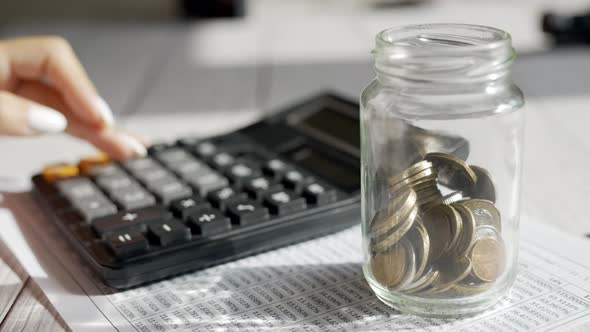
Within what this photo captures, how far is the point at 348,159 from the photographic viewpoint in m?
0.52

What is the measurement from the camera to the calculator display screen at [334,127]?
1.80 ft

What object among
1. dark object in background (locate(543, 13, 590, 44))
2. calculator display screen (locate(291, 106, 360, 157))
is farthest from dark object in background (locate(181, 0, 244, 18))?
calculator display screen (locate(291, 106, 360, 157))

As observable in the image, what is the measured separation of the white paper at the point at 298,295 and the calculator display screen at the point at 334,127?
0.10 m

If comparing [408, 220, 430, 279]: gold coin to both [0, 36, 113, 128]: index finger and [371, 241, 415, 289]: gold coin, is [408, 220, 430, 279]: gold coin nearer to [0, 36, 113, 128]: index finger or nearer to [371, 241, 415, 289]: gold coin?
[371, 241, 415, 289]: gold coin

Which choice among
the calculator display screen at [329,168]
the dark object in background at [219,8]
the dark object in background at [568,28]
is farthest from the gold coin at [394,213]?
the dark object in background at [219,8]

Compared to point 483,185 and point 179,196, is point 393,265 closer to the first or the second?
point 483,185

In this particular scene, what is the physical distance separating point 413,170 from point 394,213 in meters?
0.02

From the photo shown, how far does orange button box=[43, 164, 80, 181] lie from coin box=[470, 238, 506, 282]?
31 cm

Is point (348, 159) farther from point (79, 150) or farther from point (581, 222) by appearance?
point (79, 150)

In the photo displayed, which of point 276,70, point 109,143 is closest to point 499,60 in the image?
point 109,143

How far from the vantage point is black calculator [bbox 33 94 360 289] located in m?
0.42

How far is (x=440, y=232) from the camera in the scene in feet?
1.17

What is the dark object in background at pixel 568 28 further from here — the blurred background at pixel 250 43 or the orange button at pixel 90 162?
the orange button at pixel 90 162

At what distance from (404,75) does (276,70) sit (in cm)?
60
